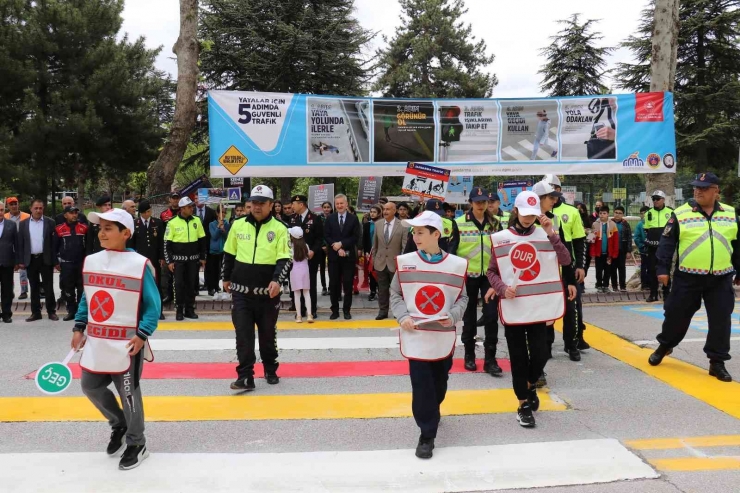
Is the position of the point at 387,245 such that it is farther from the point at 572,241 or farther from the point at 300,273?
the point at 572,241

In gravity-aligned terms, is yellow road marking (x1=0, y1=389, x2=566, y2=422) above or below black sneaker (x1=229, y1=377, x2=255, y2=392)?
below

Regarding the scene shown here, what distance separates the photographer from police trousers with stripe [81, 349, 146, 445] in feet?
14.0

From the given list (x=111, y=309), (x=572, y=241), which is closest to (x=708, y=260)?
(x=572, y=241)

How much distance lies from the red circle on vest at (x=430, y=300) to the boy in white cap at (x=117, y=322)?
185cm

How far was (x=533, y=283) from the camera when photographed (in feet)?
16.9

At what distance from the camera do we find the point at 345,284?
10461 mm

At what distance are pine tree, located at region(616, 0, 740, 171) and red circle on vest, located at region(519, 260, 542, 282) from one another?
2981cm

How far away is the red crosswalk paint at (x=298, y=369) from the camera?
676 centimetres

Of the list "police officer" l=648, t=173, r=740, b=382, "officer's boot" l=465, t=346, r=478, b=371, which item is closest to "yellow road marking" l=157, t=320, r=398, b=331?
"officer's boot" l=465, t=346, r=478, b=371

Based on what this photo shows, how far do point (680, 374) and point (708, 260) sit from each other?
1.24 meters

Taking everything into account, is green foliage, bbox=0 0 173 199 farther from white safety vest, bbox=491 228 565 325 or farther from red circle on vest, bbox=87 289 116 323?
white safety vest, bbox=491 228 565 325

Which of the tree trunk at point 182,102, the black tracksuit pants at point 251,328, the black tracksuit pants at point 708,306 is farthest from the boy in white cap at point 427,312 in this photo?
the tree trunk at point 182,102

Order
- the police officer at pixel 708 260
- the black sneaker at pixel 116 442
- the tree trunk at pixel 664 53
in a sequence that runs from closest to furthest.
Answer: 1. the black sneaker at pixel 116 442
2. the police officer at pixel 708 260
3. the tree trunk at pixel 664 53

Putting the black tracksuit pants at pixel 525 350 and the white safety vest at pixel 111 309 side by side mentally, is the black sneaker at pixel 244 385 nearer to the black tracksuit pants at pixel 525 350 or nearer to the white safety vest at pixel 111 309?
the white safety vest at pixel 111 309
